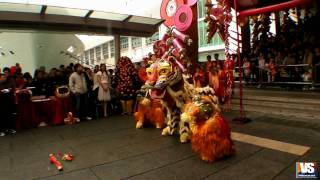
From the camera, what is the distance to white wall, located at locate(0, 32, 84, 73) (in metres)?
9.73

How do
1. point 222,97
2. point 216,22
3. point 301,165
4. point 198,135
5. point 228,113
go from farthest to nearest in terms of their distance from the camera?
A: 1. point 222,97
2. point 228,113
3. point 216,22
4. point 198,135
5. point 301,165

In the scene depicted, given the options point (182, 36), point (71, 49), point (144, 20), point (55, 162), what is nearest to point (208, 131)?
point (182, 36)

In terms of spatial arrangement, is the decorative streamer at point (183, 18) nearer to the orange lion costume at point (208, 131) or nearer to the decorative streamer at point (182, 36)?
the decorative streamer at point (182, 36)

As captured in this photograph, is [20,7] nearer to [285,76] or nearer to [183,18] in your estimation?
[183,18]

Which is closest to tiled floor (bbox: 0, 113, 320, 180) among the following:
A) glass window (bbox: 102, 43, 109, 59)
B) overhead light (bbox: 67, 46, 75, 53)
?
overhead light (bbox: 67, 46, 75, 53)

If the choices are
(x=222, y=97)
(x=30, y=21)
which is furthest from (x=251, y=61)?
(x=30, y=21)

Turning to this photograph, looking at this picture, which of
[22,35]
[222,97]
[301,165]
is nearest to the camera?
[301,165]

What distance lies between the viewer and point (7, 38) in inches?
374

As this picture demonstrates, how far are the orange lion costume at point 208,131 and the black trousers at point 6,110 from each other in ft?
14.8

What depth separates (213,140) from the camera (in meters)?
3.46

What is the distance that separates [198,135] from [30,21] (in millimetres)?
6430

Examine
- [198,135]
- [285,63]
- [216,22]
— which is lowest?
[198,135]

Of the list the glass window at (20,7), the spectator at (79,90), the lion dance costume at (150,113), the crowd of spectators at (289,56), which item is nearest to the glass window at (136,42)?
the crowd of spectators at (289,56)

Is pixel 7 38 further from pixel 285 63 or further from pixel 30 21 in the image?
pixel 285 63
